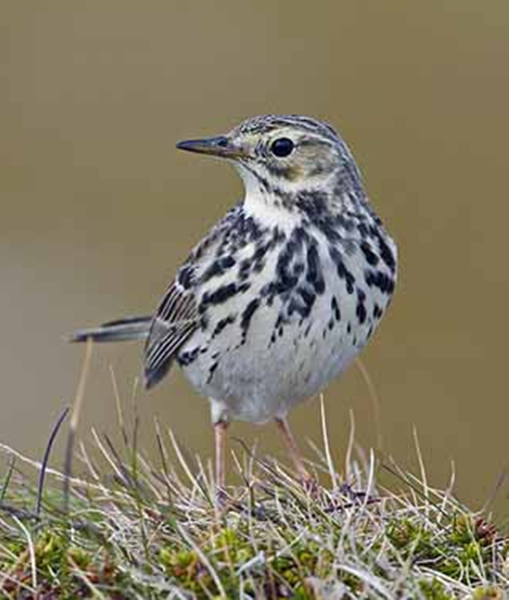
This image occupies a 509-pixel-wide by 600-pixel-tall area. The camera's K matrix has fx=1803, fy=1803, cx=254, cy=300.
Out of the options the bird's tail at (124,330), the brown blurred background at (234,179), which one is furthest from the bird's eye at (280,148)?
the brown blurred background at (234,179)

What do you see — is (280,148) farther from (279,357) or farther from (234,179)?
(234,179)

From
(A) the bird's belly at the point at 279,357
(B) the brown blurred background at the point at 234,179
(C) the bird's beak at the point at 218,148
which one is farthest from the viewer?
(B) the brown blurred background at the point at 234,179

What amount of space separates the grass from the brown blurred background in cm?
408

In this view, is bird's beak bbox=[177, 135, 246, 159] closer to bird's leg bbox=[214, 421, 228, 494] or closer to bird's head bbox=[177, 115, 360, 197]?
bird's head bbox=[177, 115, 360, 197]

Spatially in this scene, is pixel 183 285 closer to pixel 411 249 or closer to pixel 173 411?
pixel 173 411

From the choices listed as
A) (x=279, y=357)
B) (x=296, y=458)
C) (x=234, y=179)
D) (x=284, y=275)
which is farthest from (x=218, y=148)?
(x=234, y=179)

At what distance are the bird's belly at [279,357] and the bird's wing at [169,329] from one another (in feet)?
0.43

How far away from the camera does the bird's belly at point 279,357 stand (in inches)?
244

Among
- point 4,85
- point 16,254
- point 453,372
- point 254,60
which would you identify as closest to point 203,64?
point 254,60

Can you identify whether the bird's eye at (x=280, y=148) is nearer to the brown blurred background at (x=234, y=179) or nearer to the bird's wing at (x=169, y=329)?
the bird's wing at (x=169, y=329)

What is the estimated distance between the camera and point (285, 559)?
4789 millimetres

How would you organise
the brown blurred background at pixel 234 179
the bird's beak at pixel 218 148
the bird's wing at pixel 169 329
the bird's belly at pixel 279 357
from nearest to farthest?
the bird's belly at pixel 279 357 < the bird's beak at pixel 218 148 < the bird's wing at pixel 169 329 < the brown blurred background at pixel 234 179

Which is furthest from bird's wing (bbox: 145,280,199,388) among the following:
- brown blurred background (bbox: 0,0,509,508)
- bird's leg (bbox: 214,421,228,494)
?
brown blurred background (bbox: 0,0,509,508)

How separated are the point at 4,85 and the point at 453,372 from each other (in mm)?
6612
